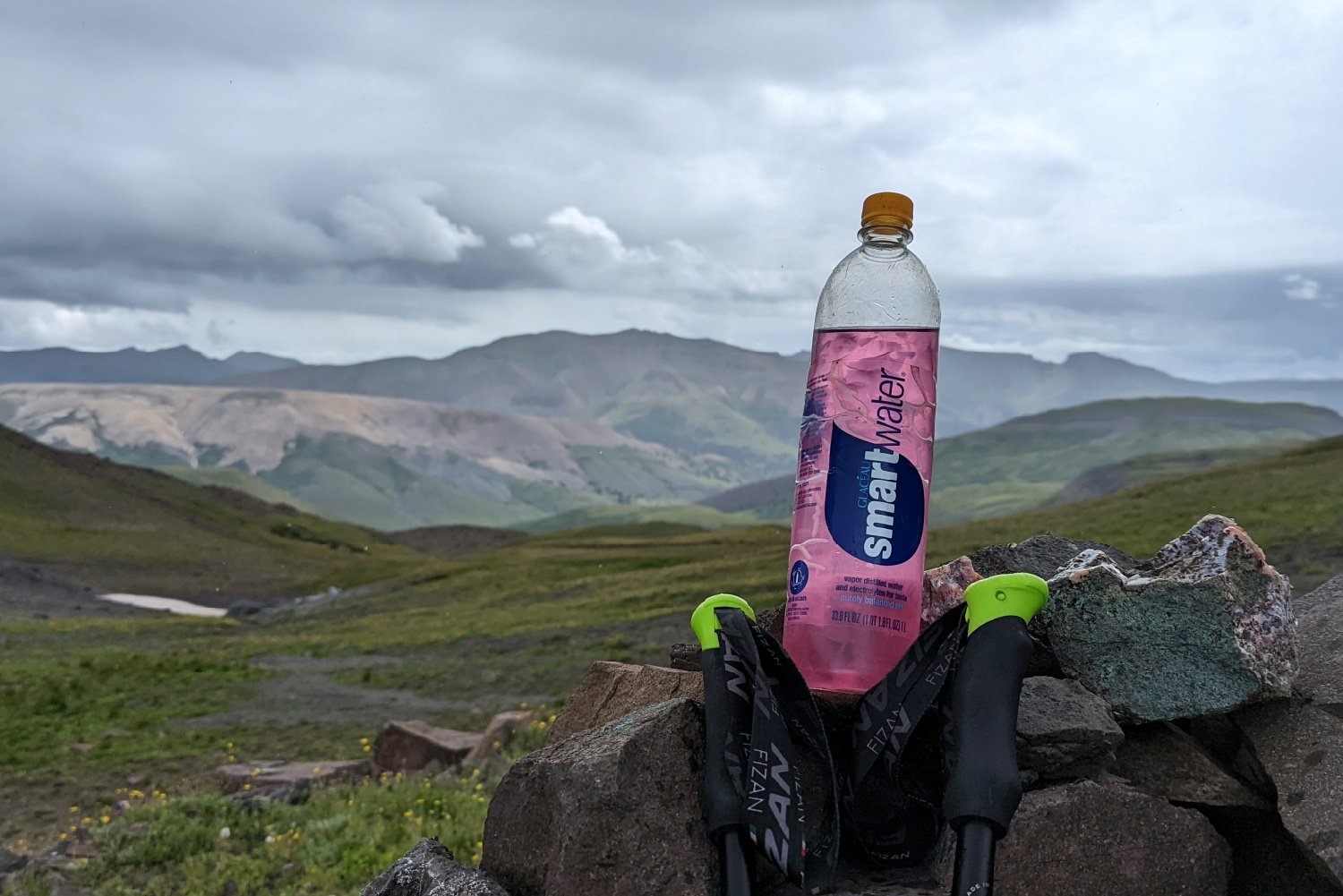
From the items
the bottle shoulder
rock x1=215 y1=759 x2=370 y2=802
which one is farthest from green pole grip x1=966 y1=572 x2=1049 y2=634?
rock x1=215 y1=759 x2=370 y2=802

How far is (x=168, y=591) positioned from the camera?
260ft

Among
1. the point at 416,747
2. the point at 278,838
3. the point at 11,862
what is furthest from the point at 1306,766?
the point at 416,747

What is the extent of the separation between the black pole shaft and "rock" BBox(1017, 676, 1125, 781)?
746 millimetres

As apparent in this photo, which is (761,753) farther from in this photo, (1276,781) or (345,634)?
(345,634)

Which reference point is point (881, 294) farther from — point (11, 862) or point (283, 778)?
point (283, 778)

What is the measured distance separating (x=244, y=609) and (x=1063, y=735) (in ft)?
245

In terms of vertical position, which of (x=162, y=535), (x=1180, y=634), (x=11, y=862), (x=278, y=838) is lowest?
(x=162, y=535)

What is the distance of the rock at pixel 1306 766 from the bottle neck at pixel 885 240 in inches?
103

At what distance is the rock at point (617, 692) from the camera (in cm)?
464

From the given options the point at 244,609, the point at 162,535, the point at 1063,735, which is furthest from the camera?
the point at 162,535

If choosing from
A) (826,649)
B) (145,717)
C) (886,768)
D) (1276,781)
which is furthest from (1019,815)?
(145,717)

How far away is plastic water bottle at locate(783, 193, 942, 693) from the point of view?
407 cm

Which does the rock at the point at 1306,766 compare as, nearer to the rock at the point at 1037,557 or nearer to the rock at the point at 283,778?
the rock at the point at 1037,557

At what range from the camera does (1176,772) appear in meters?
4.24
